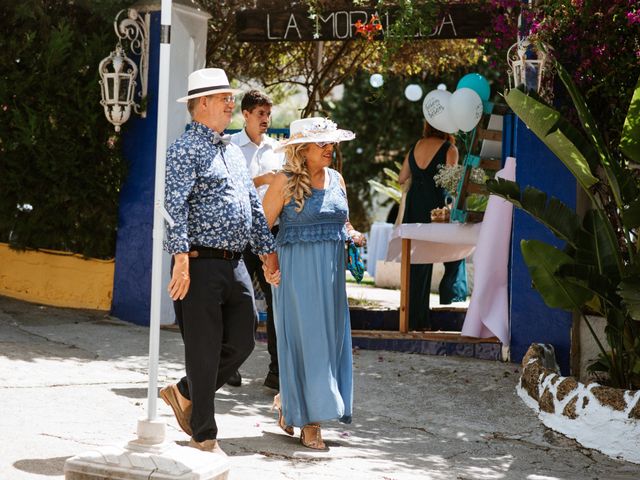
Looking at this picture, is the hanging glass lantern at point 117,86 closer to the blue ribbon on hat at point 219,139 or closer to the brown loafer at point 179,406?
the blue ribbon on hat at point 219,139

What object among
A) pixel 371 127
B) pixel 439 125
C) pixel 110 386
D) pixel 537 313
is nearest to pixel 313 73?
pixel 439 125

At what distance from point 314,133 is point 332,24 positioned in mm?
3854

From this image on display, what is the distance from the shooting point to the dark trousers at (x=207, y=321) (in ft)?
17.8

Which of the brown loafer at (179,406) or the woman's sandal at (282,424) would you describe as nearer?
the brown loafer at (179,406)

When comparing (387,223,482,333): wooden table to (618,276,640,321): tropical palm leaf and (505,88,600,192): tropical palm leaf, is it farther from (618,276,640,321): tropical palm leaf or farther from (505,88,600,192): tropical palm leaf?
(618,276,640,321): tropical palm leaf

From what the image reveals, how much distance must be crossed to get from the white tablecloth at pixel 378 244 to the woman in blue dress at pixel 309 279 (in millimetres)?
10181

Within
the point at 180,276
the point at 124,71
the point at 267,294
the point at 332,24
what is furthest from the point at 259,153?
the point at 124,71

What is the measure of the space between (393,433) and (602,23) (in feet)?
10.3

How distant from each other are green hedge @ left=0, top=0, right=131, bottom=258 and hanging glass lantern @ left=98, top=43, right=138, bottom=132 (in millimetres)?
225

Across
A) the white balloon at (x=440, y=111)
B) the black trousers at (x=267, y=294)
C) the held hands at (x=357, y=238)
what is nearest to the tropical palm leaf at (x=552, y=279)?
the held hands at (x=357, y=238)

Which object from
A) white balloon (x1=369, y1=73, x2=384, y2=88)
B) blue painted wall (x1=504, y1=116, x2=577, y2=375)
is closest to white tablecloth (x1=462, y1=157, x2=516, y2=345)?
blue painted wall (x1=504, y1=116, x2=577, y2=375)

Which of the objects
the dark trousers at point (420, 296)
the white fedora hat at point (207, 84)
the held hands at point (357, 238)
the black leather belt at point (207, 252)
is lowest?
the dark trousers at point (420, 296)

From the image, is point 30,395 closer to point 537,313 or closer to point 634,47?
point 537,313

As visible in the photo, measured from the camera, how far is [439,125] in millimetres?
9539
